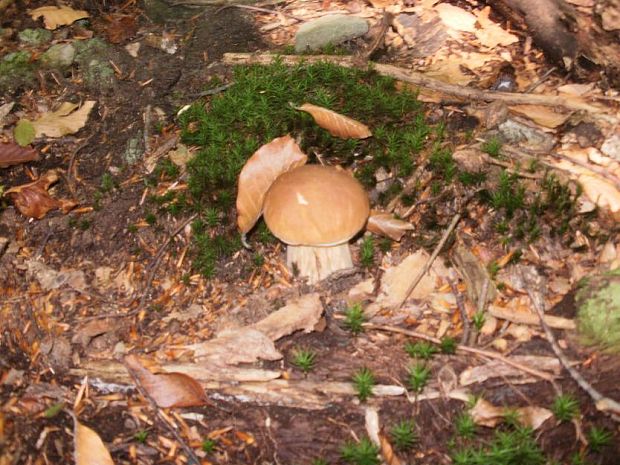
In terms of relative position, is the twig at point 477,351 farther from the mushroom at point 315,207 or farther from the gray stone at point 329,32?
the gray stone at point 329,32

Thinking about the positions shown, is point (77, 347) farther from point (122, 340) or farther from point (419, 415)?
point (419, 415)

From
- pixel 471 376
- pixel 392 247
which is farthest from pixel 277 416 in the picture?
pixel 392 247

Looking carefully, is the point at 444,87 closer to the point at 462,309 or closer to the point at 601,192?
the point at 601,192

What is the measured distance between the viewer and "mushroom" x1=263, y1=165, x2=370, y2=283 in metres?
2.81

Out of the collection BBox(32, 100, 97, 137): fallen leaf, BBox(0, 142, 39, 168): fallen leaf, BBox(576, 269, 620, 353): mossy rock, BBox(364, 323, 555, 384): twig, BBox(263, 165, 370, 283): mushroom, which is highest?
BBox(263, 165, 370, 283): mushroom

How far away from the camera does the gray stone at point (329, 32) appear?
4.23m

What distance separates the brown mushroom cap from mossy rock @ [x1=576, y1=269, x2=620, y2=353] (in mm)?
1216

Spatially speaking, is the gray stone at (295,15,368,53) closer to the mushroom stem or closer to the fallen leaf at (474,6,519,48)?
the fallen leaf at (474,6,519,48)

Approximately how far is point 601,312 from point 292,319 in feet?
5.12

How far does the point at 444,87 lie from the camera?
151 inches

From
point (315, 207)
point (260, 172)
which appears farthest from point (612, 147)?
point (260, 172)

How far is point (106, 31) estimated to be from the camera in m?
4.66

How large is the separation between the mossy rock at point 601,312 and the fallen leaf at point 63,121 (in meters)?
3.40

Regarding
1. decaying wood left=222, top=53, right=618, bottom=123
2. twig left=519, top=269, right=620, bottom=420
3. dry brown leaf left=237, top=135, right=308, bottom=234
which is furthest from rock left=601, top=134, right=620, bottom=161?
dry brown leaf left=237, top=135, right=308, bottom=234
